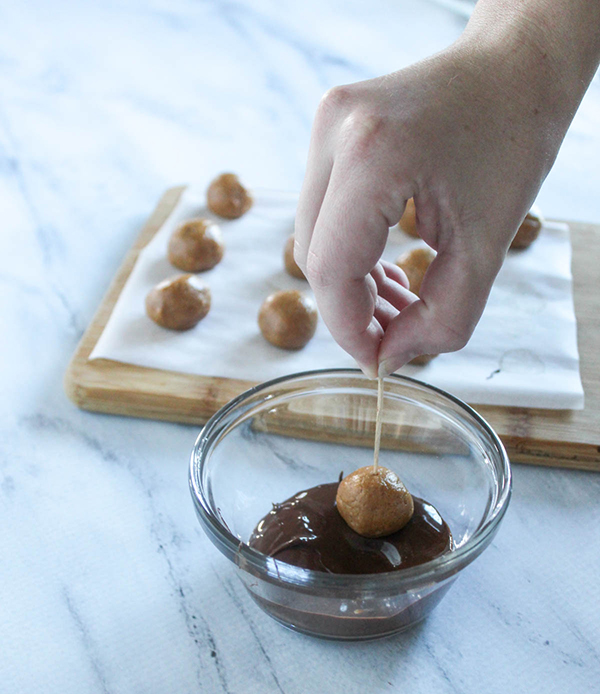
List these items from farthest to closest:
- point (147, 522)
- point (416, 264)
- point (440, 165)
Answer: point (416, 264)
point (147, 522)
point (440, 165)

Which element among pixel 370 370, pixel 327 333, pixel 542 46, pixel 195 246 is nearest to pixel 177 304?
pixel 195 246

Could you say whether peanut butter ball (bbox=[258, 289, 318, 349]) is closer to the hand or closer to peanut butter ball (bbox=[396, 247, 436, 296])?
peanut butter ball (bbox=[396, 247, 436, 296])

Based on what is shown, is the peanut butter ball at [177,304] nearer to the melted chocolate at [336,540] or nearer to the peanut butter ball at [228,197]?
the peanut butter ball at [228,197]

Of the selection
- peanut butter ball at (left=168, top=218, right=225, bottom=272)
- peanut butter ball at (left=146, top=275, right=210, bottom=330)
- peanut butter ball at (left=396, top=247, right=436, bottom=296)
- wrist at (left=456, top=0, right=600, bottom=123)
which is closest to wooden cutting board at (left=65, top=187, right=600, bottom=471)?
peanut butter ball at (left=146, top=275, right=210, bottom=330)

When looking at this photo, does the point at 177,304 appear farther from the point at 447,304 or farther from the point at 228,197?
the point at 447,304

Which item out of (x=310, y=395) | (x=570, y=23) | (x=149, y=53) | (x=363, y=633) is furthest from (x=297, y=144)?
(x=363, y=633)

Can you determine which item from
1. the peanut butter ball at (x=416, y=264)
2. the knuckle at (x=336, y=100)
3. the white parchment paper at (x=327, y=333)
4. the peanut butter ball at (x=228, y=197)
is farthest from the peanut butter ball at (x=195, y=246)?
the knuckle at (x=336, y=100)

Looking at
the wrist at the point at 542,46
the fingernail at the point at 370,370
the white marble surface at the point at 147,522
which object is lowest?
the white marble surface at the point at 147,522
